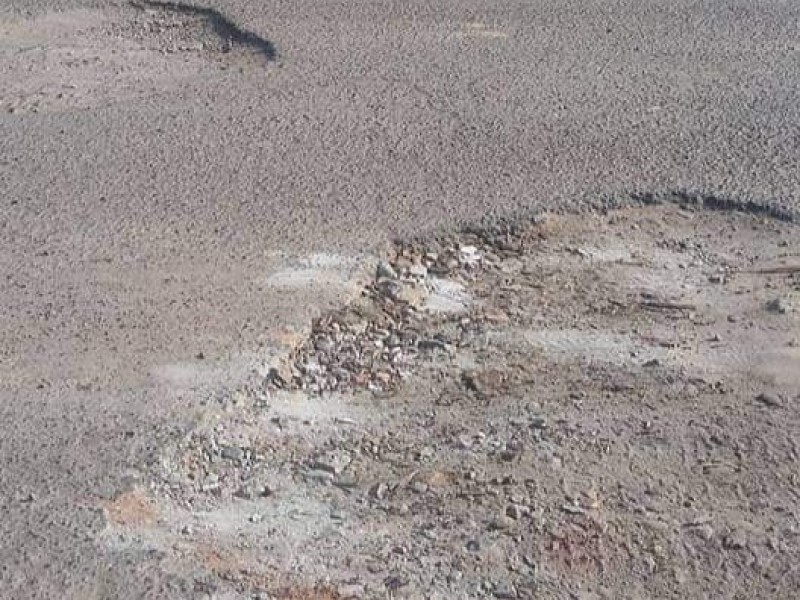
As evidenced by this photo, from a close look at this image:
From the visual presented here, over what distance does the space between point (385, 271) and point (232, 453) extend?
4.65 feet

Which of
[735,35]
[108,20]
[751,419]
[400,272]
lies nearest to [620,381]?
[751,419]

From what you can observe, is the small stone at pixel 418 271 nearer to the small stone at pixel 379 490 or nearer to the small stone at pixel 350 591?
the small stone at pixel 379 490

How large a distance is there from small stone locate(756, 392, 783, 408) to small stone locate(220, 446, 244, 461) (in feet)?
5.72

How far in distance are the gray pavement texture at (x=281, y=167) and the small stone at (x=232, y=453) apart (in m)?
0.22

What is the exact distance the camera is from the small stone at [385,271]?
20.1ft

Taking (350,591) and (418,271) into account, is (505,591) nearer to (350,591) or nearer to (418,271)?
(350,591)

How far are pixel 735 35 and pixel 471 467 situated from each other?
15.6 ft

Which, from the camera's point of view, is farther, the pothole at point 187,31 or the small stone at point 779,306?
the pothole at point 187,31

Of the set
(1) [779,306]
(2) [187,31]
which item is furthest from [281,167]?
(1) [779,306]

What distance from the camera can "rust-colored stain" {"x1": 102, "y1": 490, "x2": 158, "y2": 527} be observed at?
4594 mm

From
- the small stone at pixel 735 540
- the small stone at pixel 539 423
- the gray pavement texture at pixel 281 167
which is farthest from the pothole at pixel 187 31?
the small stone at pixel 735 540

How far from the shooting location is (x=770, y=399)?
17.5ft

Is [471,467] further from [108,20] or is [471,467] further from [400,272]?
Answer: [108,20]

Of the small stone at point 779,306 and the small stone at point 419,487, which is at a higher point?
the small stone at point 779,306
